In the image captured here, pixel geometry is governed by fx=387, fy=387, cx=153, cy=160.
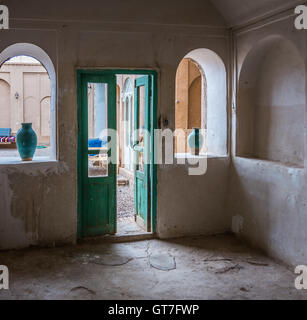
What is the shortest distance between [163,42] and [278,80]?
1.84 metres

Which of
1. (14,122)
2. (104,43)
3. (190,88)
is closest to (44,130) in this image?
(14,122)

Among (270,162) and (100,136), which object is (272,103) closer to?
(270,162)

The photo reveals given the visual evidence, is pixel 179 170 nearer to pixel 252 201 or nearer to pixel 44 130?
pixel 252 201

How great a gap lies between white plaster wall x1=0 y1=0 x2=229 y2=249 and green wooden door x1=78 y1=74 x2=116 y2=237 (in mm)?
171

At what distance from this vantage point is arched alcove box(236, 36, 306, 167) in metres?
5.31

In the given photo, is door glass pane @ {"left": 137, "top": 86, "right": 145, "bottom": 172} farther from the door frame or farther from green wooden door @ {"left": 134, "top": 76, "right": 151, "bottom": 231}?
the door frame

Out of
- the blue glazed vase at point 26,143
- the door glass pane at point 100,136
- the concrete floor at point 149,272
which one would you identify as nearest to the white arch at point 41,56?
the blue glazed vase at point 26,143

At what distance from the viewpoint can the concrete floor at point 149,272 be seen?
14.3 feet

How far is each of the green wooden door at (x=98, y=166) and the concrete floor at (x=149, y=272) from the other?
15.6 inches

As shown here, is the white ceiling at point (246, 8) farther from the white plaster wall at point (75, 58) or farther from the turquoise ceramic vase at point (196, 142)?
the turquoise ceramic vase at point (196, 142)

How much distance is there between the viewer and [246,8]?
5.56 metres

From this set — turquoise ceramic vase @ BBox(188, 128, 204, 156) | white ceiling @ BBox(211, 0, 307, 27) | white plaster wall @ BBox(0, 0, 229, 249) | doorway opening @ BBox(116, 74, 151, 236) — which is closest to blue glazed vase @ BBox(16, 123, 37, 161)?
white plaster wall @ BBox(0, 0, 229, 249)

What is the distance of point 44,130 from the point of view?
21.0 metres

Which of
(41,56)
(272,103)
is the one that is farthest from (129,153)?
(272,103)
